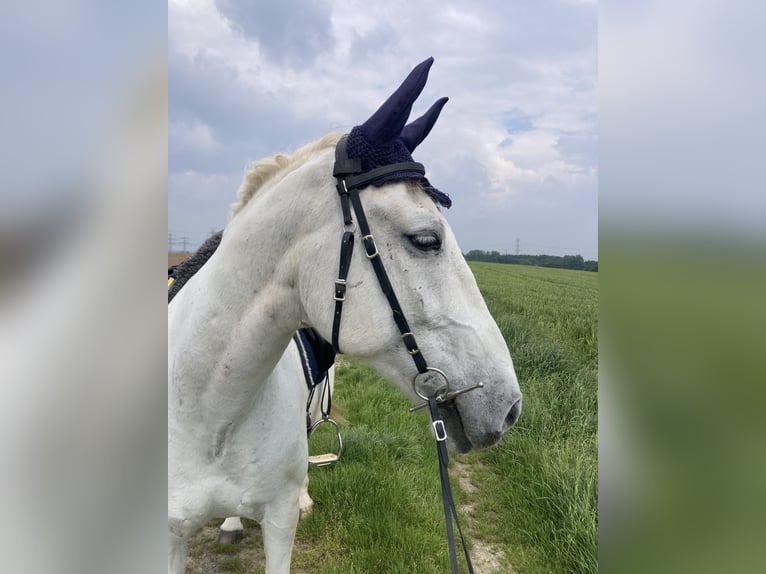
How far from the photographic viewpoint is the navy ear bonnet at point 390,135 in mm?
1550

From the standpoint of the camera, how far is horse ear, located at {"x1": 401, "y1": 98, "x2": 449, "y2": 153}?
1774 mm

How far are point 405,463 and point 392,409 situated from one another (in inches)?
63.8

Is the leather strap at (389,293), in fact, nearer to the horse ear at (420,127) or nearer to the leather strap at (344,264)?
the leather strap at (344,264)

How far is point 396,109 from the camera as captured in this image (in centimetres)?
156

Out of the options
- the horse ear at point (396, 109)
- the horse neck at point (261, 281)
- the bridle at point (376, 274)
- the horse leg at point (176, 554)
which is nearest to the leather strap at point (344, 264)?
the bridle at point (376, 274)

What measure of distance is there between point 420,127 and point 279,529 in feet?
6.48

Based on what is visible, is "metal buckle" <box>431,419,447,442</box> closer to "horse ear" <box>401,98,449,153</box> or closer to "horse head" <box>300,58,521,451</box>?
"horse head" <box>300,58,521,451</box>

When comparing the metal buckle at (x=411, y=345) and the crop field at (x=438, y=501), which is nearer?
the metal buckle at (x=411, y=345)


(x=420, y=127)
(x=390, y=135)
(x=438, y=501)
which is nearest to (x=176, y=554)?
(x=390, y=135)

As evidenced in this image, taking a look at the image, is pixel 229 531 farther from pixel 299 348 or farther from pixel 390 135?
pixel 390 135

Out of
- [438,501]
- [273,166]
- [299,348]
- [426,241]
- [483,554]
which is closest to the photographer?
[426,241]

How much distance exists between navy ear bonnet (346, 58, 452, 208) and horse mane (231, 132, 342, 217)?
0.21 m
